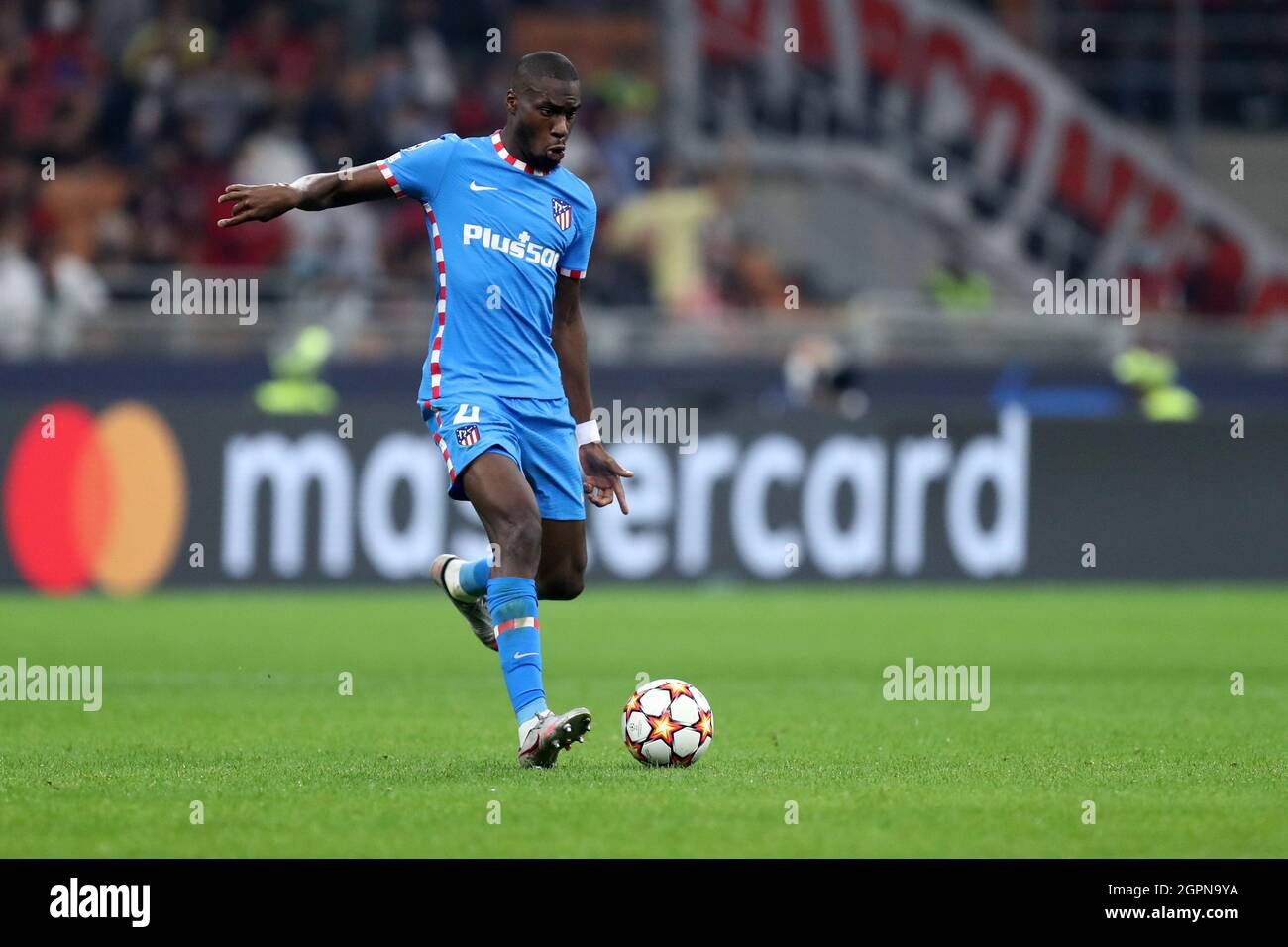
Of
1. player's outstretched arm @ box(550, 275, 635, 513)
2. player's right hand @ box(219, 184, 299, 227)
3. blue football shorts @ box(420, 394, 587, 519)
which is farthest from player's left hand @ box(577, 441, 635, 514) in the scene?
player's right hand @ box(219, 184, 299, 227)

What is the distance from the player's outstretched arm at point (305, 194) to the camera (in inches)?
290

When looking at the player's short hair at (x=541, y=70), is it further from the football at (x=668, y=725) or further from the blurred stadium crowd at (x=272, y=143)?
the blurred stadium crowd at (x=272, y=143)

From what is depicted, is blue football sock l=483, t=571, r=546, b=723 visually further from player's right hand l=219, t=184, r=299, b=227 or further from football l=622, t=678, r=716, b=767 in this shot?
player's right hand l=219, t=184, r=299, b=227

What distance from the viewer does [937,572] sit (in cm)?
1794

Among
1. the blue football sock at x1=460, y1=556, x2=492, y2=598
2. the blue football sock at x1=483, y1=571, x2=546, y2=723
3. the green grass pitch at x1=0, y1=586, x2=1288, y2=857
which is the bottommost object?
the green grass pitch at x1=0, y1=586, x2=1288, y2=857

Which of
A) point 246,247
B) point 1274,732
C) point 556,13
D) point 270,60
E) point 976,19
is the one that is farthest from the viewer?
point 976,19

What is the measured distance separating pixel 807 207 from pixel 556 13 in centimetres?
362

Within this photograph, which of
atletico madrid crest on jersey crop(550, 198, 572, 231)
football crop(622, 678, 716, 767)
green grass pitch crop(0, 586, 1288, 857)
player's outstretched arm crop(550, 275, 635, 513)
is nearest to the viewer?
green grass pitch crop(0, 586, 1288, 857)

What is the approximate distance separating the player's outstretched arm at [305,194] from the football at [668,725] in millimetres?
2072

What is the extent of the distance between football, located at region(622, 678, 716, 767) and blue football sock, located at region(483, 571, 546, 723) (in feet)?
1.25

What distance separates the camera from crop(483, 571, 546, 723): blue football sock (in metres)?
7.49

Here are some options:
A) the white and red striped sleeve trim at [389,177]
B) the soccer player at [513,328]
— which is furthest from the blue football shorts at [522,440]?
the white and red striped sleeve trim at [389,177]

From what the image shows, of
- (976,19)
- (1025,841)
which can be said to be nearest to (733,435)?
(976,19)
